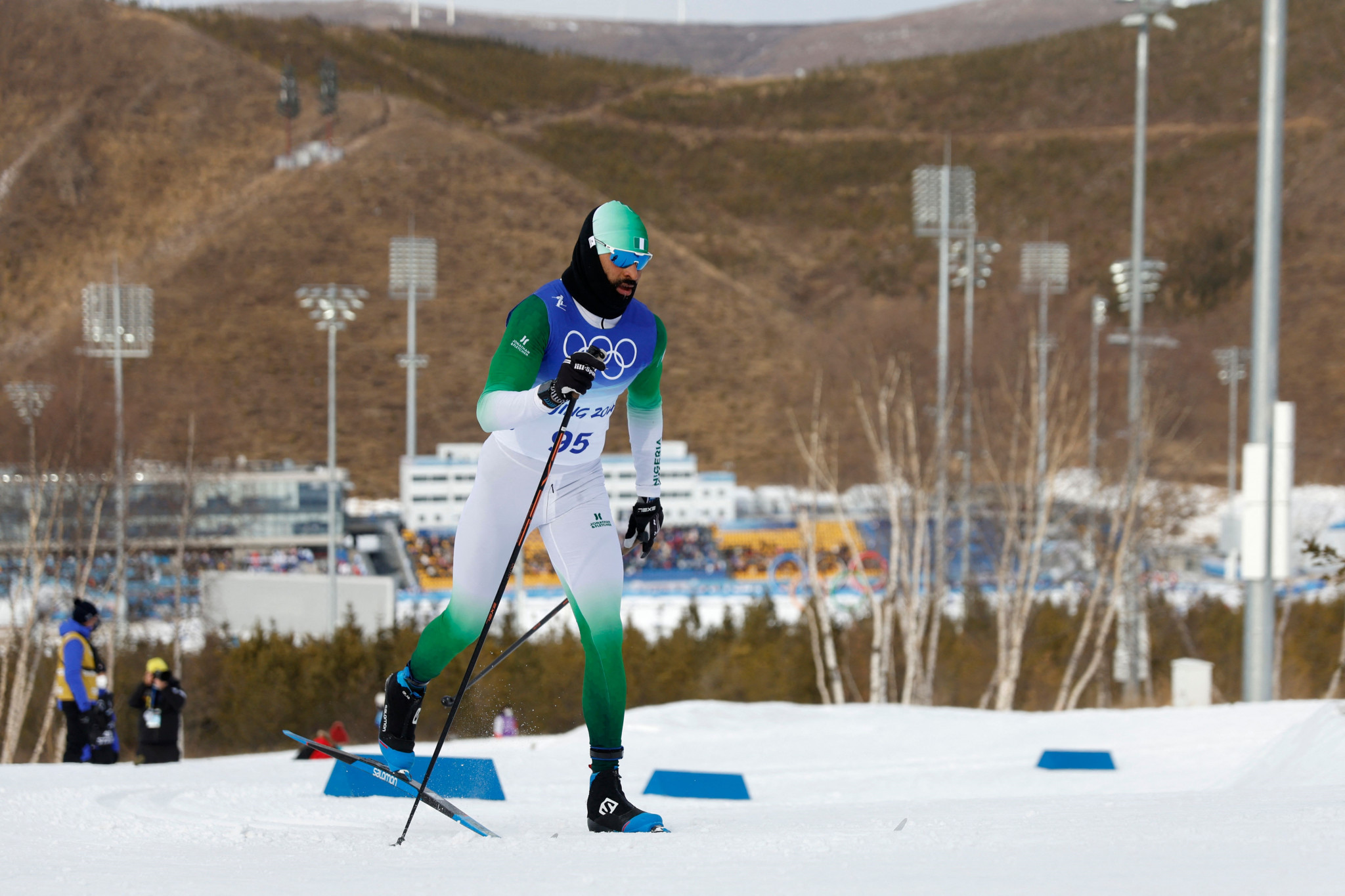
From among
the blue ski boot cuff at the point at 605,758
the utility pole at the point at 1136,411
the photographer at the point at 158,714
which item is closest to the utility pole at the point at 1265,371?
the utility pole at the point at 1136,411

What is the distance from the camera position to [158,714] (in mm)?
9031

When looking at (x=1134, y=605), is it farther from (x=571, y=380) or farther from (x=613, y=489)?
(x=613, y=489)

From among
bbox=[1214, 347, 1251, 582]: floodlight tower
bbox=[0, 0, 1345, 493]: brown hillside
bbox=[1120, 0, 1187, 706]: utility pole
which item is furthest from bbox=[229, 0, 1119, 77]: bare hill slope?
bbox=[1120, 0, 1187, 706]: utility pole

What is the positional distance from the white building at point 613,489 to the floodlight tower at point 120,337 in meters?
10.3

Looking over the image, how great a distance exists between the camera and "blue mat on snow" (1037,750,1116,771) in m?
6.79

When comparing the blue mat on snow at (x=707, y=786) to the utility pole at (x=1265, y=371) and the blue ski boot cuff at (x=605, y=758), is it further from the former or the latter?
the utility pole at (x=1265, y=371)

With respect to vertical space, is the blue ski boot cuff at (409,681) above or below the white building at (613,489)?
Result: above

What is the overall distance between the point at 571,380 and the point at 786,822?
66.8 inches

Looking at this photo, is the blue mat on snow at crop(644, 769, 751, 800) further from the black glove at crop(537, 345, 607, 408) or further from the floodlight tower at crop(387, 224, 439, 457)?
the floodlight tower at crop(387, 224, 439, 457)

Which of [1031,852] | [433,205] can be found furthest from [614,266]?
[433,205]

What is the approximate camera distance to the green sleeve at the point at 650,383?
170 inches

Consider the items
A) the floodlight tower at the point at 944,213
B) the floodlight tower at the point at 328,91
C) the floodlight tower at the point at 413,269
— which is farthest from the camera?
the floodlight tower at the point at 328,91

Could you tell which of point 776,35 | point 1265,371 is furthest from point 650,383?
point 776,35

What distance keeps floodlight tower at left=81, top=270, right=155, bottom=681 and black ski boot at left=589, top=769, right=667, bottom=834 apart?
11.2 metres
